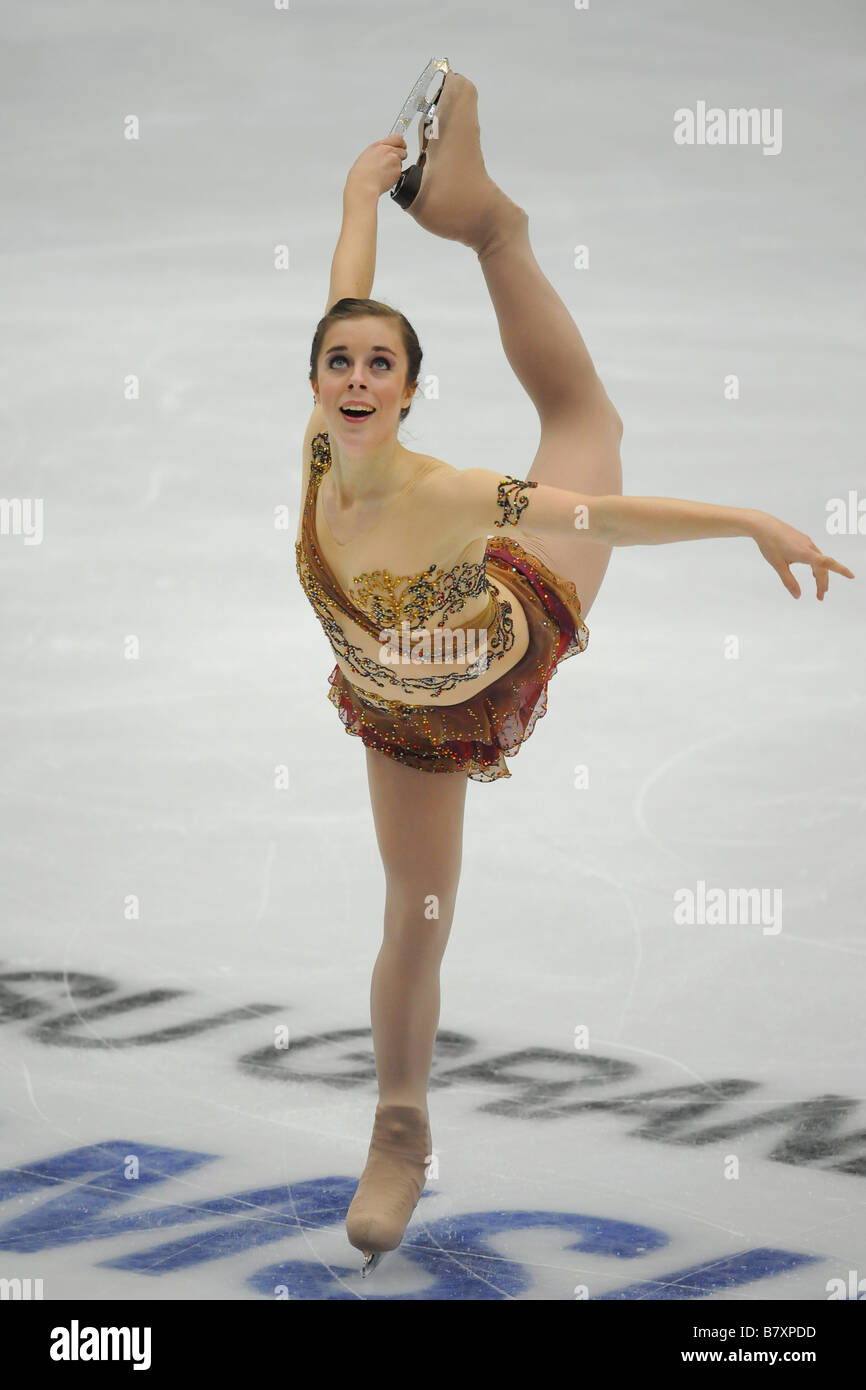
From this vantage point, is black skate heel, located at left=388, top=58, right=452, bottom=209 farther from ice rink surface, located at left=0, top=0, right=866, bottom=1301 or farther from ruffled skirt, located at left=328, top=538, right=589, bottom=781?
ice rink surface, located at left=0, top=0, right=866, bottom=1301

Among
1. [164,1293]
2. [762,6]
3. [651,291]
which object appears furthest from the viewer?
[762,6]

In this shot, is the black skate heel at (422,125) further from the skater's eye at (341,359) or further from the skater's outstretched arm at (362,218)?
the skater's eye at (341,359)

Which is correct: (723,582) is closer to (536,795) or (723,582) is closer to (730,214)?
(536,795)

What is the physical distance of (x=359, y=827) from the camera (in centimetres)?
486

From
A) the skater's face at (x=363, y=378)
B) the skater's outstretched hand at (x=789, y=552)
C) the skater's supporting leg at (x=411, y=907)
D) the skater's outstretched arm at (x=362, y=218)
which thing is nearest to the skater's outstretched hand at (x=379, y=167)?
the skater's outstretched arm at (x=362, y=218)

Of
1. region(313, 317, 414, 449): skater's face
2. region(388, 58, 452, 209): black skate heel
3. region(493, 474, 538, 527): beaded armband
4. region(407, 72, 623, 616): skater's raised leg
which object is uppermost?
region(388, 58, 452, 209): black skate heel

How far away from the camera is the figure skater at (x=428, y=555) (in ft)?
8.60

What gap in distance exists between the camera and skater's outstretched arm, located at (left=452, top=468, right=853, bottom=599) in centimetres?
220

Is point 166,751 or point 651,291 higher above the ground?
point 651,291

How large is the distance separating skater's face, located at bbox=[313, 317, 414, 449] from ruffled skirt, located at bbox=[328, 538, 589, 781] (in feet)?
1.61

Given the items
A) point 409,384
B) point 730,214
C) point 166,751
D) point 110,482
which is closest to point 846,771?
point 166,751

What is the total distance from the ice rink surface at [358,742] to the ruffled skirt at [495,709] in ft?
2.93

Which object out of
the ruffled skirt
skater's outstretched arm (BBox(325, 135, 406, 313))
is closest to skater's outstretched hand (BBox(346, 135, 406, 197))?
skater's outstretched arm (BBox(325, 135, 406, 313))

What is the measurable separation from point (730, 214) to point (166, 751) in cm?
472
